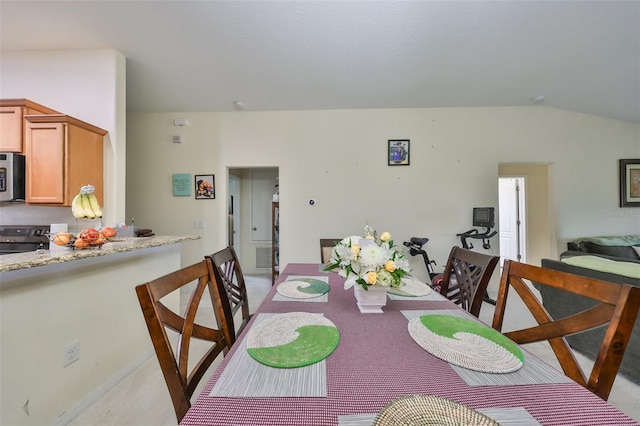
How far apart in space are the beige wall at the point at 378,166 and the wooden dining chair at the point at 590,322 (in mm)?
2581

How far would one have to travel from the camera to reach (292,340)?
793 millimetres

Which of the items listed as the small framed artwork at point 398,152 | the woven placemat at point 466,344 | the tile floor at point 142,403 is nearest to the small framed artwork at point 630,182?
the small framed artwork at point 398,152

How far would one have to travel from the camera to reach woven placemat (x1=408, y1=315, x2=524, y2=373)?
682mm

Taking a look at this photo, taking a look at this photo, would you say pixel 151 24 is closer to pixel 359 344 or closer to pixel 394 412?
pixel 359 344

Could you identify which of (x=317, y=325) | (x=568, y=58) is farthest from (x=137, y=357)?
(x=568, y=58)

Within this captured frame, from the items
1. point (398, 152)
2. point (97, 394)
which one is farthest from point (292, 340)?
point (398, 152)

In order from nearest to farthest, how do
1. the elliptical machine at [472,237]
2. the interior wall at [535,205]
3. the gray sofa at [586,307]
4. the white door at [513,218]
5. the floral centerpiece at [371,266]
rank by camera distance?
the floral centerpiece at [371,266] → the gray sofa at [586,307] → the elliptical machine at [472,237] → the interior wall at [535,205] → the white door at [513,218]

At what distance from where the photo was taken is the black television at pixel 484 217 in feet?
10.7

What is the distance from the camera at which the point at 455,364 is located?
0.68 m

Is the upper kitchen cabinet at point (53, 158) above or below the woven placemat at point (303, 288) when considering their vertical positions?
above

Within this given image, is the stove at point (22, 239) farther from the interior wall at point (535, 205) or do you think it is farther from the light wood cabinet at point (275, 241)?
the interior wall at point (535, 205)

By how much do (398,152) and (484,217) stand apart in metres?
1.47

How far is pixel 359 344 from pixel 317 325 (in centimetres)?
18

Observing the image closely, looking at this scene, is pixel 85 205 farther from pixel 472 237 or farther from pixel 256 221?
pixel 472 237
